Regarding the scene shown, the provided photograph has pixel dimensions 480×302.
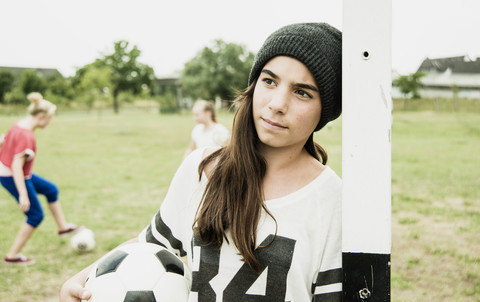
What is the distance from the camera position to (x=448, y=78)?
4491 cm

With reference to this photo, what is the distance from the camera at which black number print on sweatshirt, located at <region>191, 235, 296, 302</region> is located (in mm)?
1356

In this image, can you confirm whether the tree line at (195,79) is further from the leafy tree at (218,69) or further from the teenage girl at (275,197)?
the teenage girl at (275,197)

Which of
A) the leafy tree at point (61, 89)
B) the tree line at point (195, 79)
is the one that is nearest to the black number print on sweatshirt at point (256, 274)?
the tree line at point (195, 79)

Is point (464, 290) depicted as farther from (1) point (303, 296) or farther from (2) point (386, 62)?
(2) point (386, 62)

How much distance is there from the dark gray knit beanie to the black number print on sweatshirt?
481 mm

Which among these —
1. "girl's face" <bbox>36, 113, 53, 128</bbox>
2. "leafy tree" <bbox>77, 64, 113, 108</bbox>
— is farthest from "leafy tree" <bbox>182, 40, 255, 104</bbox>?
"girl's face" <bbox>36, 113, 53, 128</bbox>

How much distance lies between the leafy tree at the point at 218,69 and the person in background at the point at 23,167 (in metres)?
50.4

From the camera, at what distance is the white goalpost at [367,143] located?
112cm

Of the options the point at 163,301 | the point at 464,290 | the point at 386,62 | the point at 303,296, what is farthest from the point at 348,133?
the point at 464,290

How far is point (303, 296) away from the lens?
53.2 inches

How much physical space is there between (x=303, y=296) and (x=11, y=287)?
3.84 m

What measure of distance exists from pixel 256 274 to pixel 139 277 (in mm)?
485

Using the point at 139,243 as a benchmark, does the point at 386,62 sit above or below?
above

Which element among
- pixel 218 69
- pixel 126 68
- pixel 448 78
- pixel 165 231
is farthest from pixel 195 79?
pixel 165 231
